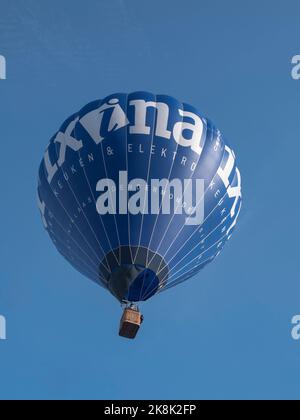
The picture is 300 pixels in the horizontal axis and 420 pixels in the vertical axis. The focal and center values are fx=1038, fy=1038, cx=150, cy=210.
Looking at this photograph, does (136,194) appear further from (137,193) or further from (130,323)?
(130,323)

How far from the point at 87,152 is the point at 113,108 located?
1713 mm

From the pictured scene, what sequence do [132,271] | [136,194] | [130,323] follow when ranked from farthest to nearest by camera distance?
[136,194], [132,271], [130,323]

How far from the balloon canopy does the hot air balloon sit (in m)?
0.03

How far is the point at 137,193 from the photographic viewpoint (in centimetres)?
2942

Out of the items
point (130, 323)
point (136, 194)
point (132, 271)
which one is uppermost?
point (136, 194)

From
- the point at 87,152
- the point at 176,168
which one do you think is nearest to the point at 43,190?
the point at 87,152

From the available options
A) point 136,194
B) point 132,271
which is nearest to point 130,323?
point 132,271

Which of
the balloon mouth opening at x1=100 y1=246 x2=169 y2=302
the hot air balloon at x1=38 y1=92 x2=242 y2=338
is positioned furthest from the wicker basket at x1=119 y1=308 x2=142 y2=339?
the balloon mouth opening at x1=100 y1=246 x2=169 y2=302

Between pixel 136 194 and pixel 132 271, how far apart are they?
2200 millimetres

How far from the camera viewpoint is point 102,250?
29391mm

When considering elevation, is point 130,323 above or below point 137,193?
below

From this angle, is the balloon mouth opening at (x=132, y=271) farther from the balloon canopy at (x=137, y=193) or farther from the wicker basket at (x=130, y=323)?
the wicker basket at (x=130, y=323)

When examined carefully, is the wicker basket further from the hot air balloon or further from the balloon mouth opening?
the balloon mouth opening

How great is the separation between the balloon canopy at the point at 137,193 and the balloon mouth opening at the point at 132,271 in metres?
0.03
